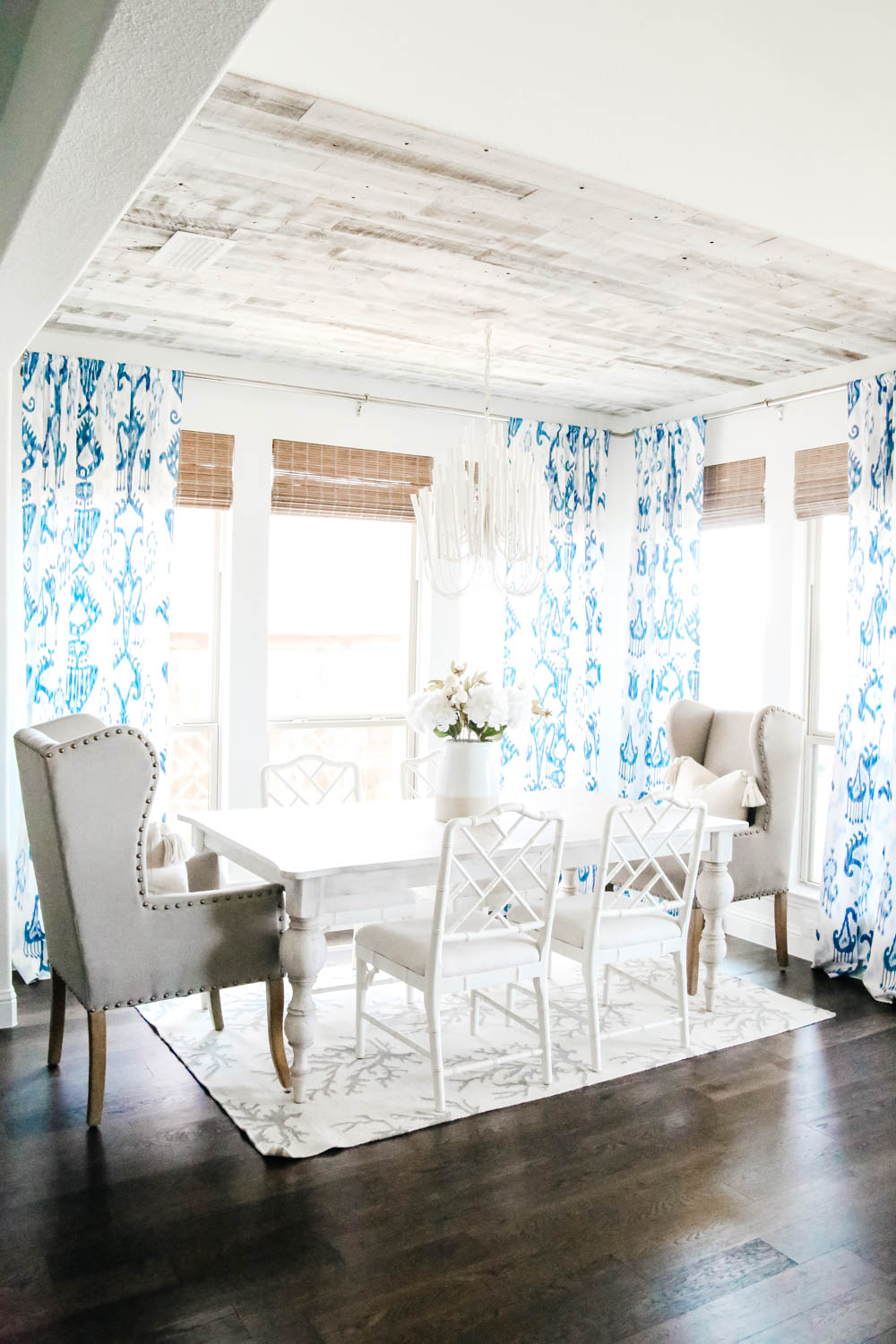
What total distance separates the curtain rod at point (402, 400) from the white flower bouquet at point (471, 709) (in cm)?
188

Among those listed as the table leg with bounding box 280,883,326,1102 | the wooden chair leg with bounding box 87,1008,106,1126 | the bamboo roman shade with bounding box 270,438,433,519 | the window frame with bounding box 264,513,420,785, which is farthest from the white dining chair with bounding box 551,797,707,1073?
the bamboo roman shade with bounding box 270,438,433,519

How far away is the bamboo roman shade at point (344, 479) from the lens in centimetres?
502

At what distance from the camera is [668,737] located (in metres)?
5.14

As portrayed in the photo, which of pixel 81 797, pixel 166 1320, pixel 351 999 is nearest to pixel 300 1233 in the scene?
pixel 166 1320

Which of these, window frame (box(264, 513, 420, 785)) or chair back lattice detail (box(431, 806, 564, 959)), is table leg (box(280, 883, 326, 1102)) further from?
window frame (box(264, 513, 420, 785))

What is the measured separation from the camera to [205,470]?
4.81 m

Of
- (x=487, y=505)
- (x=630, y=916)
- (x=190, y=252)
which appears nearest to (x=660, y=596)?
(x=487, y=505)

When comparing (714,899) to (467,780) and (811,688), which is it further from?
(811,688)

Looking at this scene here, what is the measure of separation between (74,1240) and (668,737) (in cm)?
344

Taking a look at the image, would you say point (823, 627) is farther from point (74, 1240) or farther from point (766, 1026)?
point (74, 1240)

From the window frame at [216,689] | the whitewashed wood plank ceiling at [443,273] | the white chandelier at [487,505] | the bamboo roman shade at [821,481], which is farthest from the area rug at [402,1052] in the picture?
the whitewashed wood plank ceiling at [443,273]

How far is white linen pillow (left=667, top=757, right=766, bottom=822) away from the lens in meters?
4.49

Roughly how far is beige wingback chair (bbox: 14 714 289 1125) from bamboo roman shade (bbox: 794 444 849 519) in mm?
3077

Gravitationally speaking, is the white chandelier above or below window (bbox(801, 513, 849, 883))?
above
